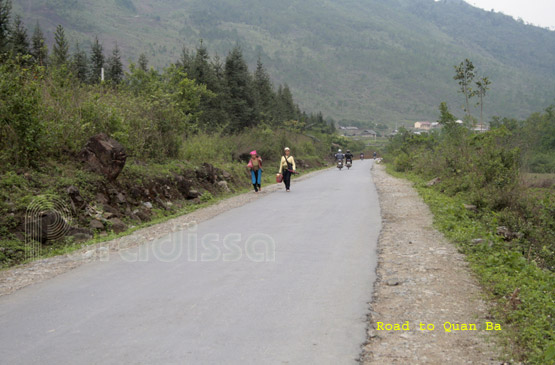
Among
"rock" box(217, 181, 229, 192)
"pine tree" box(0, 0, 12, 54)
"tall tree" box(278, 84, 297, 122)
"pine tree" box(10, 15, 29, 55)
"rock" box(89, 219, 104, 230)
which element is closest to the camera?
"rock" box(89, 219, 104, 230)

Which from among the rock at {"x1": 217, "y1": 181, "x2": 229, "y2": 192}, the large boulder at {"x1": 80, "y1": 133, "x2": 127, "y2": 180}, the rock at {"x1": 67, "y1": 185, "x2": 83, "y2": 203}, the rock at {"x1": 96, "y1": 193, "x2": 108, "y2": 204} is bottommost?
the rock at {"x1": 217, "y1": 181, "x2": 229, "y2": 192}

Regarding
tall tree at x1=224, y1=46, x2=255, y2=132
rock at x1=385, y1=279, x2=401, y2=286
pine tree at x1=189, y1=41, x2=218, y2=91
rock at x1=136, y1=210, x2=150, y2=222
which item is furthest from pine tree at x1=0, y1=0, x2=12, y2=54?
rock at x1=385, y1=279, x2=401, y2=286

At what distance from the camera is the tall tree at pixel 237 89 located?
52656mm

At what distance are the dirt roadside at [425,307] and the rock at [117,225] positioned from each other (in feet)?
20.6

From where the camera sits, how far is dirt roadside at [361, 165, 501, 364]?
4.61 metres

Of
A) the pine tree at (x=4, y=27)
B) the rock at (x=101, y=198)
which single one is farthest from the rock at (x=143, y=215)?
the pine tree at (x=4, y=27)

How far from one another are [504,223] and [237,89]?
42671 mm

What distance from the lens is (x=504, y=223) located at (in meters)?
13.9

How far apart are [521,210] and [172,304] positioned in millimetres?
13206

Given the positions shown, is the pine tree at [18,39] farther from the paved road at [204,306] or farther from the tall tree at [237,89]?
the paved road at [204,306]

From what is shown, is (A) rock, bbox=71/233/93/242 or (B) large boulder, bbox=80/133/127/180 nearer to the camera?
(A) rock, bbox=71/233/93/242

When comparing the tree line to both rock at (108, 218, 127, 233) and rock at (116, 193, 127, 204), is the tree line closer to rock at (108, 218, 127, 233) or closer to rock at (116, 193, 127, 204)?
rock at (116, 193, 127, 204)

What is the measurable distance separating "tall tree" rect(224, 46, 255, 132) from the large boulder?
38450 millimetres

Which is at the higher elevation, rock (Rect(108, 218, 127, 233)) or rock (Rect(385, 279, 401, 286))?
rock (Rect(385, 279, 401, 286))
